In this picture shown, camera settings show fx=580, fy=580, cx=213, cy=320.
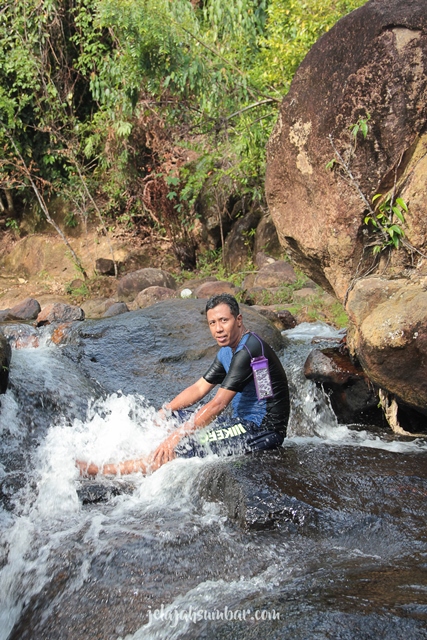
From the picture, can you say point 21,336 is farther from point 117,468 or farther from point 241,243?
point 241,243

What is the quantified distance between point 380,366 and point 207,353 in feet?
9.03

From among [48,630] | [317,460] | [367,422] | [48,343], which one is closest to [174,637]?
[48,630]

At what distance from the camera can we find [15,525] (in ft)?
11.7

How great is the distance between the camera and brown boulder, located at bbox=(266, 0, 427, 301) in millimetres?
5230

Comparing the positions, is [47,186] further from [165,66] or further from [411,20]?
[411,20]

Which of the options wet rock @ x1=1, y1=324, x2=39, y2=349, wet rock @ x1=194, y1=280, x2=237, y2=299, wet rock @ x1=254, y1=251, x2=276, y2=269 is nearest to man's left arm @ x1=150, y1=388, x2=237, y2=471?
wet rock @ x1=1, y1=324, x2=39, y2=349

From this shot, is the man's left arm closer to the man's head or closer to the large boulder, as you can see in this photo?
the man's head

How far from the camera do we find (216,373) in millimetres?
4594

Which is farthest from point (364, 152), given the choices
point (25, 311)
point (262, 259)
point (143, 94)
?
point (143, 94)

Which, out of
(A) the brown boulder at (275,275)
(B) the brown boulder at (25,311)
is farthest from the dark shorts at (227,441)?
(B) the brown boulder at (25,311)

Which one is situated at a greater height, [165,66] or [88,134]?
[165,66]

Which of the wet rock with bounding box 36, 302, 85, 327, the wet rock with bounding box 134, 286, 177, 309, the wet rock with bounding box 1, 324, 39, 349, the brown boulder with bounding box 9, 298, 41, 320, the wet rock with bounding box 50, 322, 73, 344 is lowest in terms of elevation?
the brown boulder with bounding box 9, 298, 41, 320

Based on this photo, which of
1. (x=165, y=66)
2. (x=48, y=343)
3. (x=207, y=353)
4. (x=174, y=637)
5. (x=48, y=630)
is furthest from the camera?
(x=165, y=66)

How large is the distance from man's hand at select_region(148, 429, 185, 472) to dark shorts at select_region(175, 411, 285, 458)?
4cm
